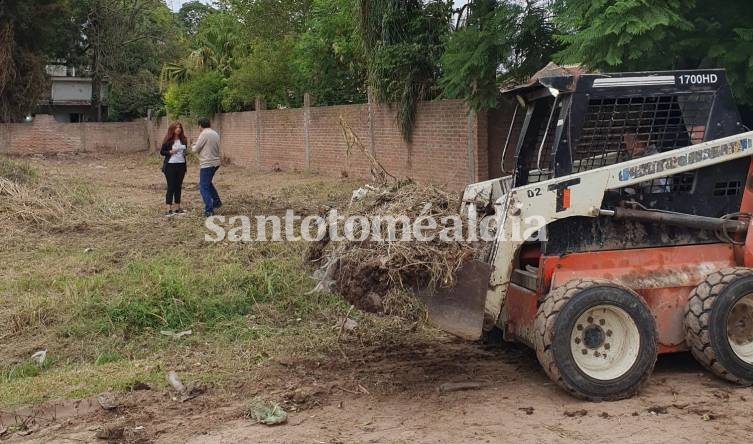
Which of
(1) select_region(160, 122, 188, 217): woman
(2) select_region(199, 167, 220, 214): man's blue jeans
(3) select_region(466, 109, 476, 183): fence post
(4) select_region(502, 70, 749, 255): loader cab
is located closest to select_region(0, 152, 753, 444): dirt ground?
(4) select_region(502, 70, 749, 255): loader cab

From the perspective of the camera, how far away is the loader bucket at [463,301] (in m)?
5.20

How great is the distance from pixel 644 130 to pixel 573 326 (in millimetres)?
1584

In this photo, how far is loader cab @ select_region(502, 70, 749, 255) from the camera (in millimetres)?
5422

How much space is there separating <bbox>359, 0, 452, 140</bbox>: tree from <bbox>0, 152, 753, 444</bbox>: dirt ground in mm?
10095

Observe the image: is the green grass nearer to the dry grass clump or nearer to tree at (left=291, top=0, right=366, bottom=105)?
the dry grass clump

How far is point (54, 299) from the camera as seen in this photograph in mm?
7680

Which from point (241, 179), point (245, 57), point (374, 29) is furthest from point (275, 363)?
point (245, 57)

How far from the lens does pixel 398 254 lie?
5227mm

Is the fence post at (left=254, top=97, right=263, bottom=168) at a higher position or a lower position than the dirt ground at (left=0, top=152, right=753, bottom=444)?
higher

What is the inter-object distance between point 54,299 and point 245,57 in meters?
21.6

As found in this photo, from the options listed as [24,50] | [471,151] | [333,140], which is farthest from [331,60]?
[24,50]

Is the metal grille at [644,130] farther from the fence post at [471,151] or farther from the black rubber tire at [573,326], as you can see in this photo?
the fence post at [471,151]

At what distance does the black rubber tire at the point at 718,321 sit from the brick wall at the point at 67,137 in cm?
3481

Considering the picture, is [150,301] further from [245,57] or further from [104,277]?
[245,57]
